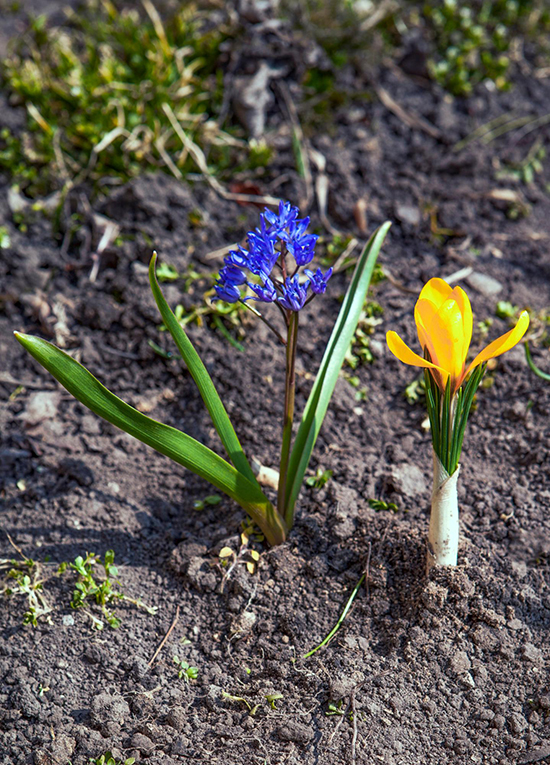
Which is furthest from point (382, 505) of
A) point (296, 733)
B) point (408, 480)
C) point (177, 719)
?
point (177, 719)

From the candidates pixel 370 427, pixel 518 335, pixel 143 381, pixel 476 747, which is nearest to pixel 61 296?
pixel 143 381

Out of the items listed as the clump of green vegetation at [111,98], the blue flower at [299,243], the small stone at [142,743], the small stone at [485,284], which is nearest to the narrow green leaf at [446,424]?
the blue flower at [299,243]

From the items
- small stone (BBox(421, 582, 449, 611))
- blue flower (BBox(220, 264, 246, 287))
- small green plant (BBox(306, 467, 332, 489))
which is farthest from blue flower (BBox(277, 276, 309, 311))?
small stone (BBox(421, 582, 449, 611))

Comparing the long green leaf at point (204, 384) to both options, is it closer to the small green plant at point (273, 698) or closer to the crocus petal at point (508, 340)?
the small green plant at point (273, 698)

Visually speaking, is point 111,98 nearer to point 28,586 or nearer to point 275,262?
point 275,262

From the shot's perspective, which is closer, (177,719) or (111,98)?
(177,719)
